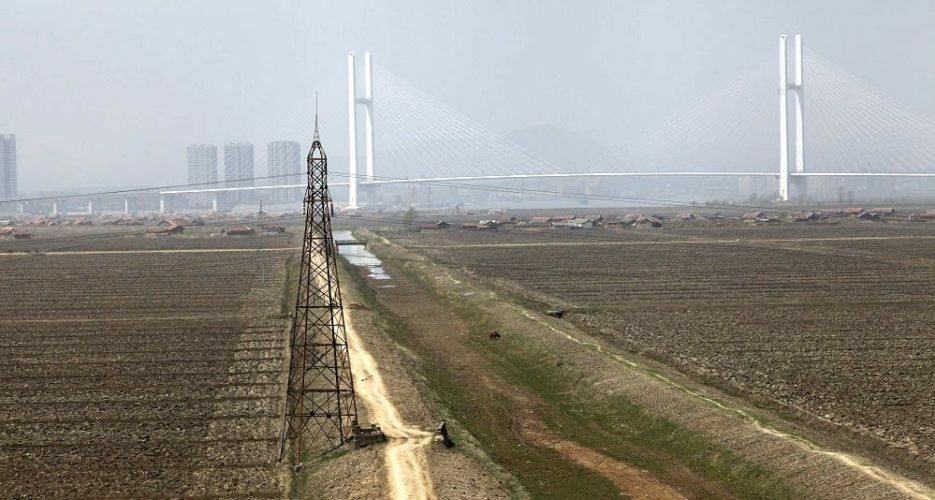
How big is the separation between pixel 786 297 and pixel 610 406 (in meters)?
11.0

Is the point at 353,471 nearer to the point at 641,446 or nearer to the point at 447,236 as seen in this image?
the point at 641,446

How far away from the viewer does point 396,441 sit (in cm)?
1095

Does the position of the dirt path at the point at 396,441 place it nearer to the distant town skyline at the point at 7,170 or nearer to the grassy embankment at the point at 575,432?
the grassy embankment at the point at 575,432

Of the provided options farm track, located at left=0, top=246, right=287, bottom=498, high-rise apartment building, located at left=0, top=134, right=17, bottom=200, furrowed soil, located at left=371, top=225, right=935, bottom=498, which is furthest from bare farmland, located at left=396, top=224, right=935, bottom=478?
high-rise apartment building, located at left=0, top=134, right=17, bottom=200

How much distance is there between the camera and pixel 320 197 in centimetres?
1202

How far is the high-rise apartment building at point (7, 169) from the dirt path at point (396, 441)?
553 feet

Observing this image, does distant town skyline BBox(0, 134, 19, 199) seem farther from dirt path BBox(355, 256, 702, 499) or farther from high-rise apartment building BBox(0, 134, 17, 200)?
dirt path BBox(355, 256, 702, 499)

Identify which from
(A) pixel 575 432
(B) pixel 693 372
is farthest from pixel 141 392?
(B) pixel 693 372

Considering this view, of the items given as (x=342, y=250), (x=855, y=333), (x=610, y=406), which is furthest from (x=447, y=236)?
(x=610, y=406)

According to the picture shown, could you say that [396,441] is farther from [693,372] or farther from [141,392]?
[693,372]

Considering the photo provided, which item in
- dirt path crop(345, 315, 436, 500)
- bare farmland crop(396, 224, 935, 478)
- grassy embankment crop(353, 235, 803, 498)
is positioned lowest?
grassy embankment crop(353, 235, 803, 498)

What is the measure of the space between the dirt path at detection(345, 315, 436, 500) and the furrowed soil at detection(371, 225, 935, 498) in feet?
2.85

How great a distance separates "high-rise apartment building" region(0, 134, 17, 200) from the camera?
16888 cm

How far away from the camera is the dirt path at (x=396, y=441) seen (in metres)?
9.31
